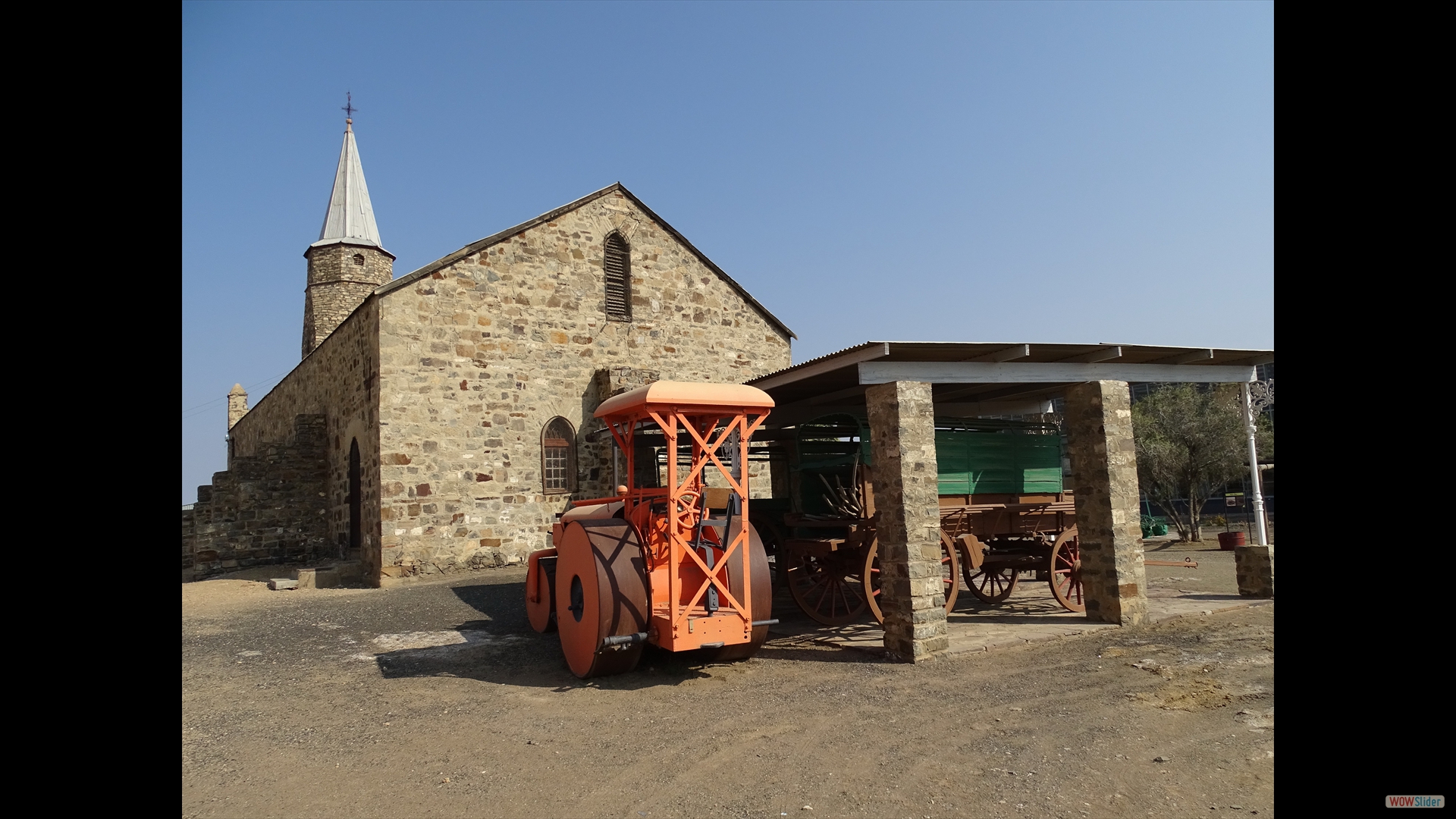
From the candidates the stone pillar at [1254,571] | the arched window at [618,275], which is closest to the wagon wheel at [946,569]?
the stone pillar at [1254,571]

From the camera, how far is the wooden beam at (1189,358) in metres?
8.83

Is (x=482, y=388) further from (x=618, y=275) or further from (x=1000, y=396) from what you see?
(x=1000, y=396)

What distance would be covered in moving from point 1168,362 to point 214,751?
966cm

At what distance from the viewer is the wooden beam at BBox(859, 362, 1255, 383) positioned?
7.43 meters

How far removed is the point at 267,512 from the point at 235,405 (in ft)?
67.6

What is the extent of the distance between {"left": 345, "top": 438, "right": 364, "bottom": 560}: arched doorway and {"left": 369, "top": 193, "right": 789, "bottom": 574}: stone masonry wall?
2.50 m

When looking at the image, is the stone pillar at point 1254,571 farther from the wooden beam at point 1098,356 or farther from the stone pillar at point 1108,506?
the wooden beam at point 1098,356

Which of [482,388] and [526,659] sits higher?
[482,388]

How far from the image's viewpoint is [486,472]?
13.6 metres

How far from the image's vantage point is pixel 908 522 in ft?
23.7

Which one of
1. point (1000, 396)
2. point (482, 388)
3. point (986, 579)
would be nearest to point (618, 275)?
point (482, 388)

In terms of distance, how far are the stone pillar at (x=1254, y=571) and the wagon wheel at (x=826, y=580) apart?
4.80m
